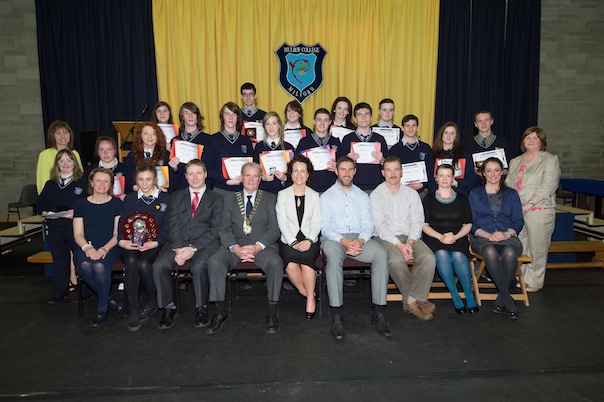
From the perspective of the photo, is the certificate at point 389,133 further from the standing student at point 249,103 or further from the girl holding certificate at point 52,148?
the girl holding certificate at point 52,148

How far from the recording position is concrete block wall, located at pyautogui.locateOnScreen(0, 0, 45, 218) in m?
Result: 7.95

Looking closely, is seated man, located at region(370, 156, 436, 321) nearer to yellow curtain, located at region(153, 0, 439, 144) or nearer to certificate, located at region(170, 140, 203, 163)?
certificate, located at region(170, 140, 203, 163)

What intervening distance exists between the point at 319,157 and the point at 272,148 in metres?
0.52

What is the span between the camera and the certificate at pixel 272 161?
4.23 metres

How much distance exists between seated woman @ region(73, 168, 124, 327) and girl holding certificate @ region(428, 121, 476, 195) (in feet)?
10.7

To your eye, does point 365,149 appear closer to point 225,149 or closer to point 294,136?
point 294,136

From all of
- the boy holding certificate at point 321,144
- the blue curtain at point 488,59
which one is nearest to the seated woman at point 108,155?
the boy holding certificate at point 321,144

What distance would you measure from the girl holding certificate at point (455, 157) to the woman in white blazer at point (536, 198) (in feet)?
1.73

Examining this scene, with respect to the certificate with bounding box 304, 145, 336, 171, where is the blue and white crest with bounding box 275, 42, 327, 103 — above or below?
above

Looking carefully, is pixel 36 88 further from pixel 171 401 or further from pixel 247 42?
pixel 171 401

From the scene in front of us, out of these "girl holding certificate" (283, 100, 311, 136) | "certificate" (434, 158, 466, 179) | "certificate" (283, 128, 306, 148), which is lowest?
"certificate" (434, 158, 466, 179)

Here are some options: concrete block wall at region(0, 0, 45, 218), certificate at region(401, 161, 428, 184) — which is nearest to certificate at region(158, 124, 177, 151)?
certificate at region(401, 161, 428, 184)

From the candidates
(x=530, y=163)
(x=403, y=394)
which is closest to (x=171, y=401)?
(x=403, y=394)

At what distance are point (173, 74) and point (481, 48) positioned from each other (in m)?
6.17
